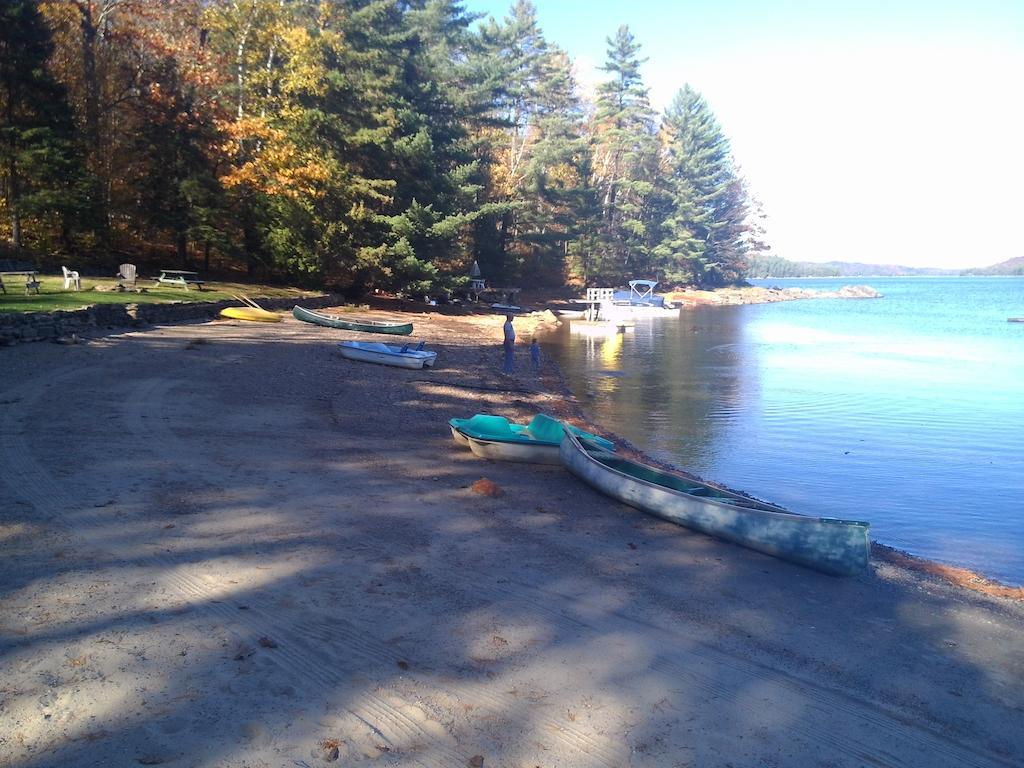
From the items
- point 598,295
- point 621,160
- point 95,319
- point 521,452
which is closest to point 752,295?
point 621,160

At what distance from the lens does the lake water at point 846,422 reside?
39.7ft

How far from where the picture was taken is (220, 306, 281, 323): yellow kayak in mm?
25297

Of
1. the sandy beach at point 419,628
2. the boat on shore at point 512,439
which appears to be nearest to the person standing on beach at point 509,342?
the boat on shore at point 512,439

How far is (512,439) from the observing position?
471 inches

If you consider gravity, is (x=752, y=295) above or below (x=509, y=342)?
above

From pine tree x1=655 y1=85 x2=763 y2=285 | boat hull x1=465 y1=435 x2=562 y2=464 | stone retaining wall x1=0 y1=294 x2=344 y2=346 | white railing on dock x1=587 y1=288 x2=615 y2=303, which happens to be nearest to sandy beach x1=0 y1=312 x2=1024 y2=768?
boat hull x1=465 y1=435 x2=562 y2=464

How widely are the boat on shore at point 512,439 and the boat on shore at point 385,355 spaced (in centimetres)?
777

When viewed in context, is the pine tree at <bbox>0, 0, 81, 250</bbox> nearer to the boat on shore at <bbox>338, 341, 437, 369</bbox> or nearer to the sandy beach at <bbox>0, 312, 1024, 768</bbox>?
the boat on shore at <bbox>338, 341, 437, 369</bbox>

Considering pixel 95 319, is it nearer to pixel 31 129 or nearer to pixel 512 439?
pixel 512 439

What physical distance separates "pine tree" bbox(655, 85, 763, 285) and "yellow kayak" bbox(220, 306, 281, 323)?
56.1 m

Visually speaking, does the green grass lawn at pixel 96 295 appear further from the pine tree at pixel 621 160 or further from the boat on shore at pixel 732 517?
the pine tree at pixel 621 160

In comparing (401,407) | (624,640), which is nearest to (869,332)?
(401,407)

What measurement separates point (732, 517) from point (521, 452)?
401 cm

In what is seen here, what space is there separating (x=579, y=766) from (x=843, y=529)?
514cm
